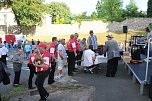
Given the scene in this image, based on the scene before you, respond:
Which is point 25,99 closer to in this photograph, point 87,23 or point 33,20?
point 33,20

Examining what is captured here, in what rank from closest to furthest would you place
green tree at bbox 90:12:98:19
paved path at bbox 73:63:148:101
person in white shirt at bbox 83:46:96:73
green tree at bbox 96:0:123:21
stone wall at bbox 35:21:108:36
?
paved path at bbox 73:63:148:101 → person in white shirt at bbox 83:46:96:73 → stone wall at bbox 35:21:108:36 → green tree at bbox 96:0:123:21 → green tree at bbox 90:12:98:19

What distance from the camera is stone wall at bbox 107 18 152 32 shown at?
6406 centimetres

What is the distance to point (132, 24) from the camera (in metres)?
64.8

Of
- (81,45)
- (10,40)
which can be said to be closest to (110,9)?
(10,40)

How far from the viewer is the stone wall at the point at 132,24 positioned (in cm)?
6406

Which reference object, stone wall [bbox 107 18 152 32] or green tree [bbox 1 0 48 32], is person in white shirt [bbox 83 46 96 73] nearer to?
green tree [bbox 1 0 48 32]

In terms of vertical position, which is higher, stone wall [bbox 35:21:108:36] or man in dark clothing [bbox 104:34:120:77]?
stone wall [bbox 35:21:108:36]

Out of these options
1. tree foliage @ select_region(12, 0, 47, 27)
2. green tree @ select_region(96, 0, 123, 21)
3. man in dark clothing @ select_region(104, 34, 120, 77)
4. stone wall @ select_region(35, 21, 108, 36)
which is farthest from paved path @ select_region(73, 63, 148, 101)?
green tree @ select_region(96, 0, 123, 21)

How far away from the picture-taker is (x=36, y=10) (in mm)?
54781

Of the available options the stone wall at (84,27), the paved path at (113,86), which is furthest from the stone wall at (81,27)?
the paved path at (113,86)

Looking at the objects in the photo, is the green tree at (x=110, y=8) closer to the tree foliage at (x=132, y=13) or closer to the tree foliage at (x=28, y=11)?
the tree foliage at (x=132, y=13)

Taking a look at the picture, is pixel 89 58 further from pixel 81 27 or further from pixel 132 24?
pixel 81 27

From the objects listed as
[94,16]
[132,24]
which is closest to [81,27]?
[132,24]

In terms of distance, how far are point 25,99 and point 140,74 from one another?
3866mm
